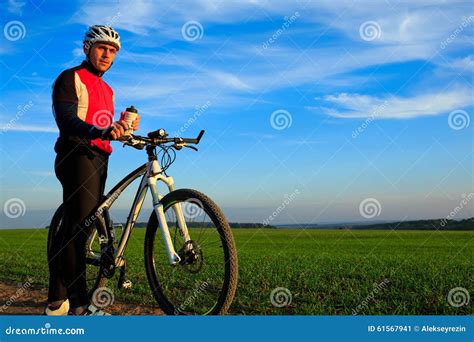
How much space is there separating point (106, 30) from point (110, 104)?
29.0 inches

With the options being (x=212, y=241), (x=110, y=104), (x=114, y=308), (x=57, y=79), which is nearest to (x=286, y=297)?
(x=212, y=241)

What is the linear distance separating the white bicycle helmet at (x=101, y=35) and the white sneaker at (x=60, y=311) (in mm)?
2631

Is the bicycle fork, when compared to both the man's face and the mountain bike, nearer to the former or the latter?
the mountain bike

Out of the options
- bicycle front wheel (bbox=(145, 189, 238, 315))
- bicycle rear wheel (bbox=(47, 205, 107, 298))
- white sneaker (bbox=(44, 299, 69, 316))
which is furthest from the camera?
bicycle rear wheel (bbox=(47, 205, 107, 298))

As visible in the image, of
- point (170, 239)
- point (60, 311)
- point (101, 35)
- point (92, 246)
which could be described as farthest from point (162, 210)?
point (101, 35)

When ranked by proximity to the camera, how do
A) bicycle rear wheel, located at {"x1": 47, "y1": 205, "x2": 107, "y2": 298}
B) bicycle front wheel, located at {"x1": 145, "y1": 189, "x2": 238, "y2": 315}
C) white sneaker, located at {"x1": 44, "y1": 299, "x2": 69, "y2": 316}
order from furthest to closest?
bicycle rear wheel, located at {"x1": 47, "y1": 205, "x2": 107, "y2": 298}
white sneaker, located at {"x1": 44, "y1": 299, "x2": 69, "y2": 316}
bicycle front wheel, located at {"x1": 145, "y1": 189, "x2": 238, "y2": 315}

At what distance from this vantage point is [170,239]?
4.33 m

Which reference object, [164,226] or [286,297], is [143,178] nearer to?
[164,226]

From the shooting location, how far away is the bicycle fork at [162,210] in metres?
4.25

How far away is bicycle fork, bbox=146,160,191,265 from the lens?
4.25m

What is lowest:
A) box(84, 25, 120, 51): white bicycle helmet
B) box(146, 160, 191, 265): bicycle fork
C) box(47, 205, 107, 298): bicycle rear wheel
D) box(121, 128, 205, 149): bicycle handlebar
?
box(47, 205, 107, 298): bicycle rear wheel

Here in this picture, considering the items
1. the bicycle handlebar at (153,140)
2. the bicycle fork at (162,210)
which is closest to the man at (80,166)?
the bicycle handlebar at (153,140)

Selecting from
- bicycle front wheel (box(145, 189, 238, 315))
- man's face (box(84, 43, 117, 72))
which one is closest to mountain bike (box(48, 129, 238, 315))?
bicycle front wheel (box(145, 189, 238, 315))

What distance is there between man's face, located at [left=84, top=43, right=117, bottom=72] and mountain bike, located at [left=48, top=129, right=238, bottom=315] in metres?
0.92
